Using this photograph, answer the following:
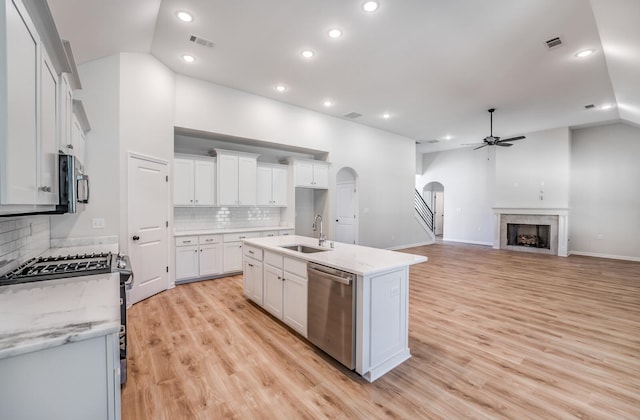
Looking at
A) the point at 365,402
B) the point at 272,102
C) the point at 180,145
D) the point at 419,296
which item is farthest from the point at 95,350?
the point at 272,102

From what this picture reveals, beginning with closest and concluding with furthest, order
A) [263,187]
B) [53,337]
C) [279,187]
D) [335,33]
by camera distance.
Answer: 1. [53,337]
2. [335,33]
3. [263,187]
4. [279,187]

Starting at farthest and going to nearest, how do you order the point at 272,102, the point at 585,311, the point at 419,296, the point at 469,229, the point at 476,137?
the point at 469,229, the point at 476,137, the point at 272,102, the point at 419,296, the point at 585,311

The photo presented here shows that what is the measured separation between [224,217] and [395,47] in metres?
4.13

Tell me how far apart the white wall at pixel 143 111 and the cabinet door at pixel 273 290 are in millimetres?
1925

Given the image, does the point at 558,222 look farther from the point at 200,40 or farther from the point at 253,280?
the point at 200,40

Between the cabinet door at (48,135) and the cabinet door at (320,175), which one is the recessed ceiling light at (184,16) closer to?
the cabinet door at (48,135)

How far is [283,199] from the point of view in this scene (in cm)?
598

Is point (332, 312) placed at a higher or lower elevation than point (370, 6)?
lower

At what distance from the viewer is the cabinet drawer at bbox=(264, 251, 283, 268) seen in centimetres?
305

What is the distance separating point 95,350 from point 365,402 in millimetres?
1653

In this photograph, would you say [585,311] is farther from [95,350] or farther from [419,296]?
[95,350]

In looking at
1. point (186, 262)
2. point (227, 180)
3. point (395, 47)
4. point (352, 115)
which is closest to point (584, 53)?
point (395, 47)

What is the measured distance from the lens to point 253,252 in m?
3.59

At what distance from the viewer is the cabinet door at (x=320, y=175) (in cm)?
629
